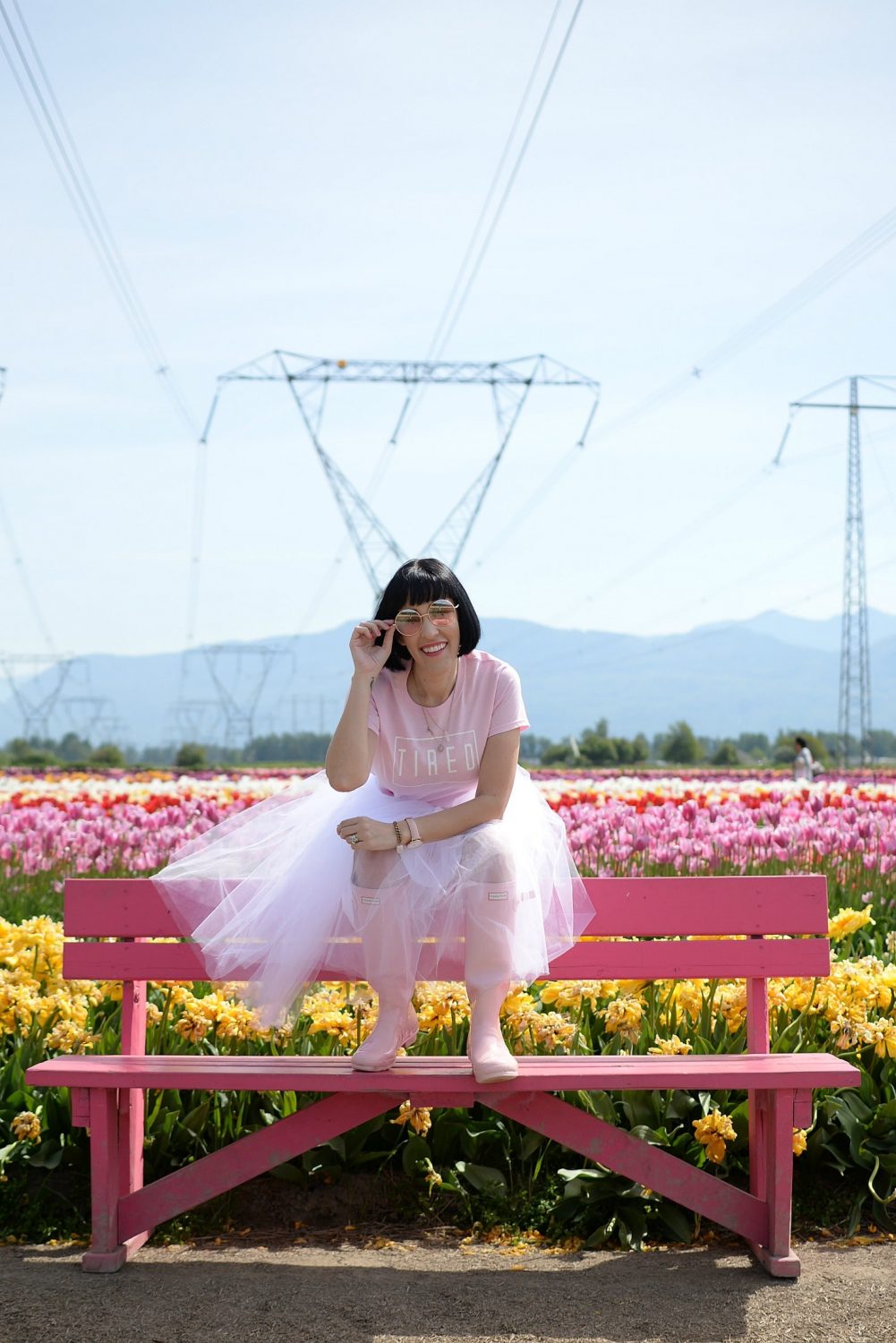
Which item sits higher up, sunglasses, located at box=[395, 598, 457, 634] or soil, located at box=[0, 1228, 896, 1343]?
sunglasses, located at box=[395, 598, 457, 634]

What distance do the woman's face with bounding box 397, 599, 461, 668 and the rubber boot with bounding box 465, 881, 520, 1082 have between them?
65 cm

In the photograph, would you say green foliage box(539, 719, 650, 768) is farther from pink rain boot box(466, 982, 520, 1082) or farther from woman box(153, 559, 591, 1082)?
Result: pink rain boot box(466, 982, 520, 1082)

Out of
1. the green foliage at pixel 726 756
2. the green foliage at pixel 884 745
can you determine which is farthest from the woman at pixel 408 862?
the green foliage at pixel 884 745

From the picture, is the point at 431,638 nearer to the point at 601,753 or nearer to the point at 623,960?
the point at 623,960

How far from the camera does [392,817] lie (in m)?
4.04

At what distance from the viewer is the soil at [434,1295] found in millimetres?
3383

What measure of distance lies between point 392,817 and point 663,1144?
1243 mm

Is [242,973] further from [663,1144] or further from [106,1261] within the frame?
[663,1144]

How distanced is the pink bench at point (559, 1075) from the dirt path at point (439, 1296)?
0.14 metres

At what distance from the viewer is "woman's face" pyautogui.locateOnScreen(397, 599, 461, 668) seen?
3.99 m

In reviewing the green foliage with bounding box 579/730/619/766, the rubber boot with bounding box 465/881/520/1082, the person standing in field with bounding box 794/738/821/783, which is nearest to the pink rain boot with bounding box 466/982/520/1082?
the rubber boot with bounding box 465/881/520/1082

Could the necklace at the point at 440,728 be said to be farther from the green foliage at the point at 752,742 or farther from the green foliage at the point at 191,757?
the green foliage at the point at 752,742

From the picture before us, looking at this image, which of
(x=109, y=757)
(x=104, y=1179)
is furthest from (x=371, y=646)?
(x=109, y=757)

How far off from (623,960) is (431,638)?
3.47 feet
